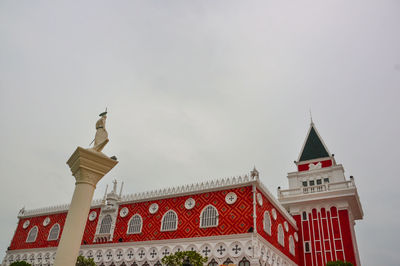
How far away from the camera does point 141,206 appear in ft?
86.9

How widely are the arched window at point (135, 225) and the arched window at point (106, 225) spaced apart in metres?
2.35

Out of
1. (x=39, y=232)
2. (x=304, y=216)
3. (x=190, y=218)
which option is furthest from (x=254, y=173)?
(x=39, y=232)

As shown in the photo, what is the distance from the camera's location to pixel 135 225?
25766 mm

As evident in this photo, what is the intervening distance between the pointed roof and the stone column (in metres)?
30.8

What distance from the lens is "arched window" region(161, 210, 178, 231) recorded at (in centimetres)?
2389

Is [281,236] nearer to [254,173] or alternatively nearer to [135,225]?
[254,173]

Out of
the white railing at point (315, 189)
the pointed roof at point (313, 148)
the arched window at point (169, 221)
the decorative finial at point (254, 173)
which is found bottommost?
the arched window at point (169, 221)

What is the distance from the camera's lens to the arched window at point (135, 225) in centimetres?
2538

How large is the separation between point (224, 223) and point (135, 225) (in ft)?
27.4

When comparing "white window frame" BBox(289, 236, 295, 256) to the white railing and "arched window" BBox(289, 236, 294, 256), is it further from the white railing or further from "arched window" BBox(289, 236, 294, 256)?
the white railing

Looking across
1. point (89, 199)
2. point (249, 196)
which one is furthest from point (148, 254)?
point (89, 199)

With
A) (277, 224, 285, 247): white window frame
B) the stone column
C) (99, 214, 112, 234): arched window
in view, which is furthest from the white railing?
the stone column

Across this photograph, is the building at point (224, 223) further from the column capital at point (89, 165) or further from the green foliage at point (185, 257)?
the column capital at point (89, 165)

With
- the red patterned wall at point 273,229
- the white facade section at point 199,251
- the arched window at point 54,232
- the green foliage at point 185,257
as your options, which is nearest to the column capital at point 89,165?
the green foliage at point 185,257
